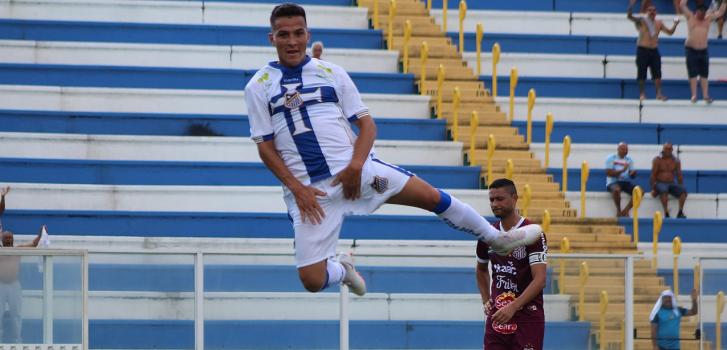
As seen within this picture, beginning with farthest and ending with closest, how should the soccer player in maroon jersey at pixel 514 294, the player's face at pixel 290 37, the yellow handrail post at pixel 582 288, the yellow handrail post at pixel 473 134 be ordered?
the yellow handrail post at pixel 473 134 < the yellow handrail post at pixel 582 288 < the soccer player in maroon jersey at pixel 514 294 < the player's face at pixel 290 37

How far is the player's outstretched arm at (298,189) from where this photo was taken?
745cm

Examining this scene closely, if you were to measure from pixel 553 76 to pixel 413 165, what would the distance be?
295 centimetres

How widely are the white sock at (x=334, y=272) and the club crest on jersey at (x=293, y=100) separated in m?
0.88

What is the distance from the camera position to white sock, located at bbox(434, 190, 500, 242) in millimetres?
7703

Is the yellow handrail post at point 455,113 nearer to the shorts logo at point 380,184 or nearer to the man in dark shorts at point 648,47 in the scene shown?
the man in dark shorts at point 648,47

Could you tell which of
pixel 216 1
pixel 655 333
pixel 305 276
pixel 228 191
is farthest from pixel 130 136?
pixel 305 276

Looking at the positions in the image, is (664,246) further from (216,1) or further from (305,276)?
(305,276)

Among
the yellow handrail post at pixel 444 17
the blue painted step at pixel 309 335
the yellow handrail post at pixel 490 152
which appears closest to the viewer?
the blue painted step at pixel 309 335

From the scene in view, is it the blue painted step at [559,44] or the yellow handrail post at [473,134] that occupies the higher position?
the blue painted step at [559,44]

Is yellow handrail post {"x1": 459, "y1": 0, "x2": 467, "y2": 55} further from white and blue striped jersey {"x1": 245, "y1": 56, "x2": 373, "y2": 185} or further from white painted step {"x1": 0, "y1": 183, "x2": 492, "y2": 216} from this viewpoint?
white and blue striped jersey {"x1": 245, "y1": 56, "x2": 373, "y2": 185}

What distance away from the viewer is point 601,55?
18.3m

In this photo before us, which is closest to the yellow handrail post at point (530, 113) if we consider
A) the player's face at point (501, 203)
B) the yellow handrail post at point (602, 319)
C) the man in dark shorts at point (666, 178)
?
the man in dark shorts at point (666, 178)

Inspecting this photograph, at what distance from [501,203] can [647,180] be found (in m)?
7.67

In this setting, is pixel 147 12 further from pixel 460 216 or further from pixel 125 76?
pixel 460 216
